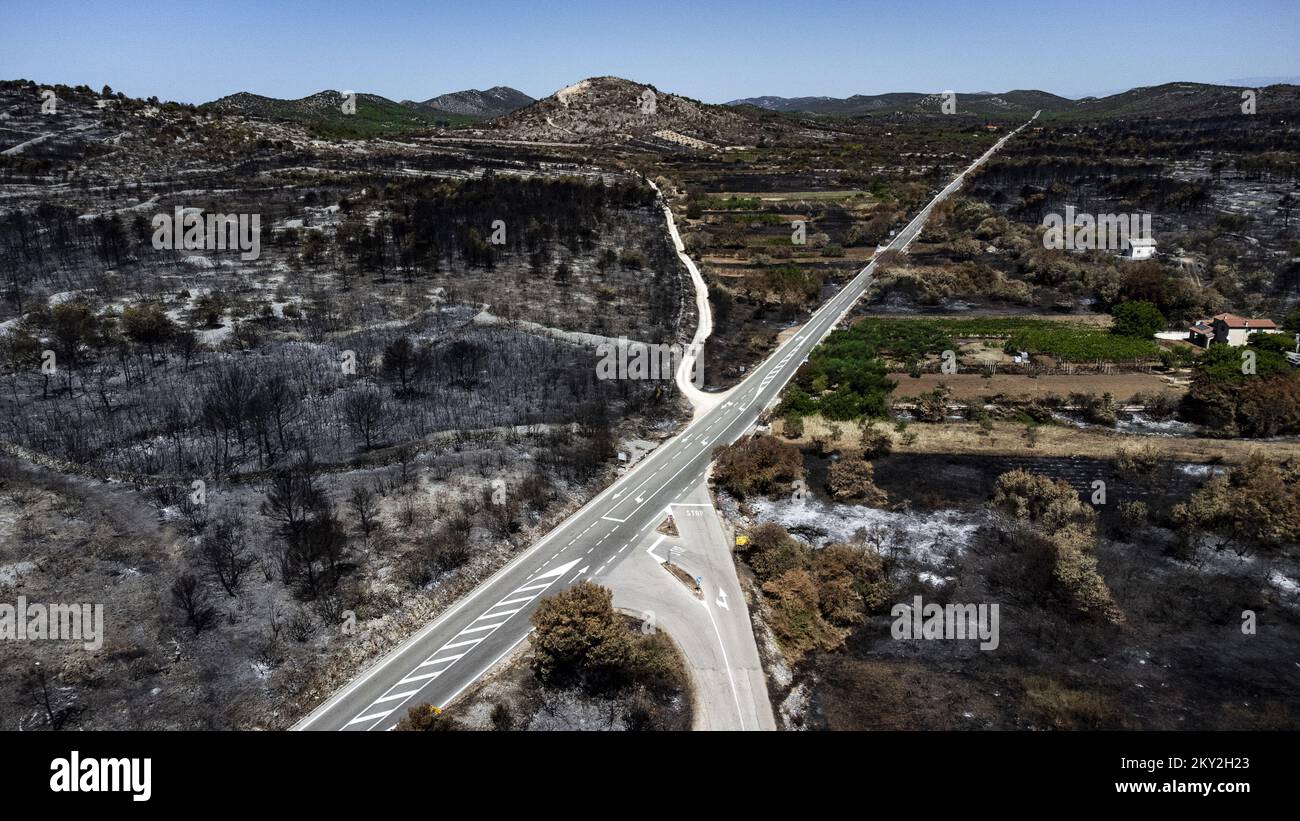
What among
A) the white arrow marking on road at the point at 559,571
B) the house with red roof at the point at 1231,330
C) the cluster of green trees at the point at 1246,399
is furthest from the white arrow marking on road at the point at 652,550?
the house with red roof at the point at 1231,330

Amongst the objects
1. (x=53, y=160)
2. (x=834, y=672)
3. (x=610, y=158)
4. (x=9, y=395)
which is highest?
(x=610, y=158)

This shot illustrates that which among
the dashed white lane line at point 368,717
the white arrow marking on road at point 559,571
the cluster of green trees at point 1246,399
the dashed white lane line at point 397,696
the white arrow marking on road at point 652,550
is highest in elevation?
the cluster of green trees at point 1246,399

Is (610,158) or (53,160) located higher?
(610,158)

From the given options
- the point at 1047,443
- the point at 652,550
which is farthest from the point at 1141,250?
the point at 652,550

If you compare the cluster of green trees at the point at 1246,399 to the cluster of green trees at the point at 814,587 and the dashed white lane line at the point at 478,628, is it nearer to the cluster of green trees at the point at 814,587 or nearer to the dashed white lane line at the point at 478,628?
the cluster of green trees at the point at 814,587

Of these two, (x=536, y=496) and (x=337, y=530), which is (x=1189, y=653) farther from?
(x=337, y=530)

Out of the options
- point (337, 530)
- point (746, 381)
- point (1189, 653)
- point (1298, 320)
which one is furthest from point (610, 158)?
point (1189, 653)

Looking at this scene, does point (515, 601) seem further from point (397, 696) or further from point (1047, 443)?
point (1047, 443)
